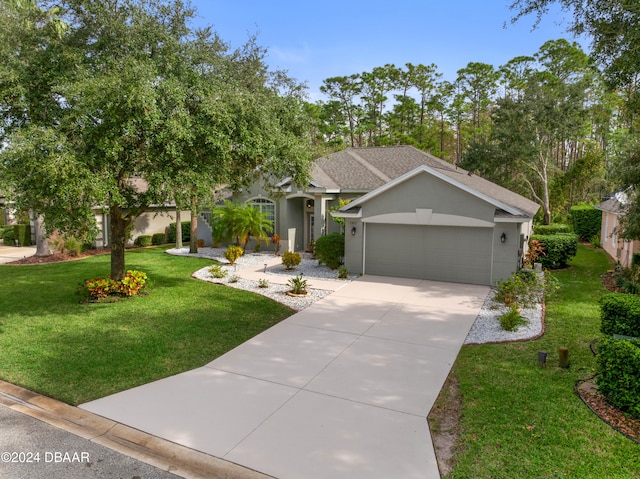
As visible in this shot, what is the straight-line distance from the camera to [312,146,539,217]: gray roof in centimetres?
2003

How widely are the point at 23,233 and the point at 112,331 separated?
18.9m

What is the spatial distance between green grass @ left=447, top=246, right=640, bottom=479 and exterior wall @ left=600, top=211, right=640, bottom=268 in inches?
287

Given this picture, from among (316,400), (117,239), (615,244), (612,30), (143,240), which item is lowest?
(316,400)

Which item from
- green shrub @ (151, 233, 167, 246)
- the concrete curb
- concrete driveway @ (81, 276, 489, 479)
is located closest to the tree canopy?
the concrete curb

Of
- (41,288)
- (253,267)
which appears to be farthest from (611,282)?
(41,288)

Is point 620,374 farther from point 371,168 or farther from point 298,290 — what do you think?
point 371,168

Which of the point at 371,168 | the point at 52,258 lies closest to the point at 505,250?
the point at 371,168

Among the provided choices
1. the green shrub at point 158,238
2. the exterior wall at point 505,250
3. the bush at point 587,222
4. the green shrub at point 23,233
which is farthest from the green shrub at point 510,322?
the green shrub at point 23,233

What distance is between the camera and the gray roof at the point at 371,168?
20031 mm

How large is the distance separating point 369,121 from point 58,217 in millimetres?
41269

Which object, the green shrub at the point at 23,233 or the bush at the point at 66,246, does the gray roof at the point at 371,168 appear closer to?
the bush at the point at 66,246

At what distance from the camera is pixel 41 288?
1302 cm

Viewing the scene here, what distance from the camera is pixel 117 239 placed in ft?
39.2

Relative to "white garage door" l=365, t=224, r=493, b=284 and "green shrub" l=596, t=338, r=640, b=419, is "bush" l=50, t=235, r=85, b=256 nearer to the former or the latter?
"white garage door" l=365, t=224, r=493, b=284
